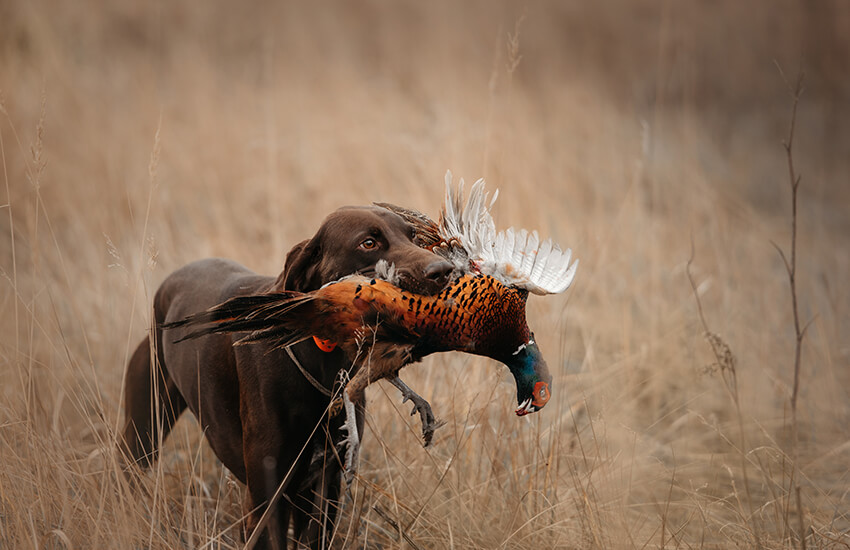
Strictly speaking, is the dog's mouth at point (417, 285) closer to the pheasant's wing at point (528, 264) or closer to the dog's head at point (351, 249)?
the dog's head at point (351, 249)

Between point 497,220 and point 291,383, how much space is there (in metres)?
1.50

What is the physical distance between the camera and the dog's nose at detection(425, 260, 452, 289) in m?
1.92

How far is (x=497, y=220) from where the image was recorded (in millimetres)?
3492

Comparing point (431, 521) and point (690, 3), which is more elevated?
point (690, 3)

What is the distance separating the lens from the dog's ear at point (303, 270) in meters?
2.21

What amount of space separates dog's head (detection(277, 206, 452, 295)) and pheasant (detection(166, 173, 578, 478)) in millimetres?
110

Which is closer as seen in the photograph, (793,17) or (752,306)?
(752,306)

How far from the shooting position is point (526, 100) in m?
7.34

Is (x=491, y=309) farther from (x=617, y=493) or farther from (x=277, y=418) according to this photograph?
(x=617, y=493)

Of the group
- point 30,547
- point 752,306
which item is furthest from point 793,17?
point 30,547

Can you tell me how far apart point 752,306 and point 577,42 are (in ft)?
14.8

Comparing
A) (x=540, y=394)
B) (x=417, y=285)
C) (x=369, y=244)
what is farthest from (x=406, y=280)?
(x=540, y=394)

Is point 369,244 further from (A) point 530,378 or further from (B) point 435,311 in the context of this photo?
(A) point 530,378

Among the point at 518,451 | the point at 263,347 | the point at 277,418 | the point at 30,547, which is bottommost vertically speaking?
the point at 518,451
